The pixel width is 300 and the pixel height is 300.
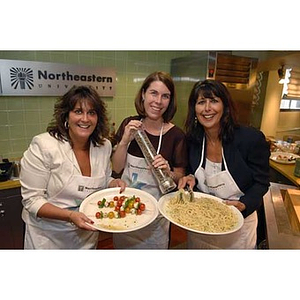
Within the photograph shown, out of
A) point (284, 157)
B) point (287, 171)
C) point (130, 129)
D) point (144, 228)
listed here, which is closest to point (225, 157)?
point (130, 129)

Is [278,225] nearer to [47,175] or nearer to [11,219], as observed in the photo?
[47,175]

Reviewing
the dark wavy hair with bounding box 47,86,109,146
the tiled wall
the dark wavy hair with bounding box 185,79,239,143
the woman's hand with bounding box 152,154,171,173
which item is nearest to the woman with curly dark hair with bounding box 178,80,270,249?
the dark wavy hair with bounding box 185,79,239,143

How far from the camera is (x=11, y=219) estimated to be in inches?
56.1

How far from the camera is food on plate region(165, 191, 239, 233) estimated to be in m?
0.81

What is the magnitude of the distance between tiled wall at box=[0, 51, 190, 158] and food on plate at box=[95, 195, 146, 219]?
1.09 metres

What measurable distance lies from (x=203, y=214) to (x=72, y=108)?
0.64 metres

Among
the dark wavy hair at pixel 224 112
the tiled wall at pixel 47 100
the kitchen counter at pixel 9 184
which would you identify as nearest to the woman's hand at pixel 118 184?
the dark wavy hair at pixel 224 112

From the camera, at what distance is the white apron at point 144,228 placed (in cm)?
105

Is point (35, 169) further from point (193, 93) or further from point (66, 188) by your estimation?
point (193, 93)

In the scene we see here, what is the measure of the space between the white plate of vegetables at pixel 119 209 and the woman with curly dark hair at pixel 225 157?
19 centimetres

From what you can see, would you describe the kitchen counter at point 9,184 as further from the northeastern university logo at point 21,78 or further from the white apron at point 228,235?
the white apron at point 228,235

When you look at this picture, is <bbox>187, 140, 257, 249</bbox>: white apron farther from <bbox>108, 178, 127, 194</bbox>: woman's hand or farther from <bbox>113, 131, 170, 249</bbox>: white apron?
<bbox>108, 178, 127, 194</bbox>: woman's hand

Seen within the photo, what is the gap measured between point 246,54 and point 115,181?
1524 mm
